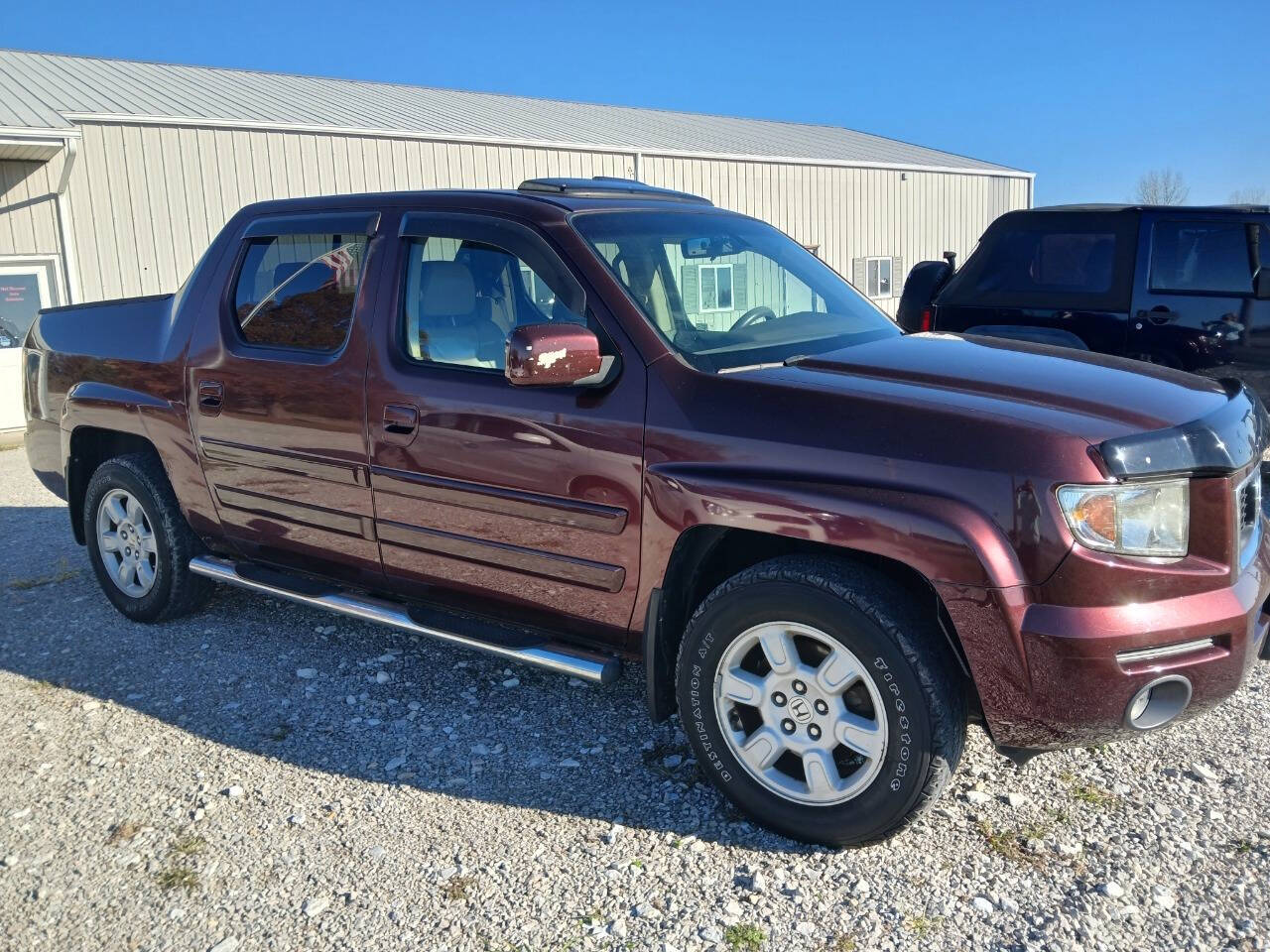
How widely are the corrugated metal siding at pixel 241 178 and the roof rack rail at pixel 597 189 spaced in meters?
10.3

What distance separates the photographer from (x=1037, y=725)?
9.14 feet

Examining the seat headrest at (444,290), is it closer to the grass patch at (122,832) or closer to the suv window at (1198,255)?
the grass patch at (122,832)

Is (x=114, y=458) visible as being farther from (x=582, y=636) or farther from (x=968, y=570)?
(x=968, y=570)

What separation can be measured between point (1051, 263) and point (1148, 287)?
0.64 m

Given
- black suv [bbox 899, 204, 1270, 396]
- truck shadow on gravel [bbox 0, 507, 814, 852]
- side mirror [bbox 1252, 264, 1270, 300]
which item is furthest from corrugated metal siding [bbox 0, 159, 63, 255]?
side mirror [bbox 1252, 264, 1270, 300]

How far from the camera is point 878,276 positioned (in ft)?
75.3

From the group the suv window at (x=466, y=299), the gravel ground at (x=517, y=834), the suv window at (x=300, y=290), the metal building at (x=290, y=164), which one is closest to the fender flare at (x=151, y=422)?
the suv window at (x=300, y=290)

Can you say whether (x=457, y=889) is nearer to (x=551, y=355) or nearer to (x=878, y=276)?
(x=551, y=355)

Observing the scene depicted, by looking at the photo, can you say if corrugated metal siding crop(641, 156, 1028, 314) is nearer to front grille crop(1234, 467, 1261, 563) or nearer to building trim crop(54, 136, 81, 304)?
building trim crop(54, 136, 81, 304)

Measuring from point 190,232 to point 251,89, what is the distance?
5034mm

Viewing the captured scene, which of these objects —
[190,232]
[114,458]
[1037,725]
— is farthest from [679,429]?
[190,232]

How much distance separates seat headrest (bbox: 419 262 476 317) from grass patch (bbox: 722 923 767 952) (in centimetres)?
222

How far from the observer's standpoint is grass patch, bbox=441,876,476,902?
2.91 meters

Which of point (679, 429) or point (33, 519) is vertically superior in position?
point (679, 429)
